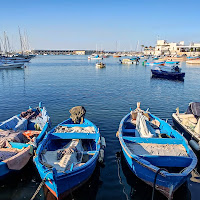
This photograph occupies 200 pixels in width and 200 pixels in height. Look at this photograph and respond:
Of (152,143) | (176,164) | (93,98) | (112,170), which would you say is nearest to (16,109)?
(93,98)

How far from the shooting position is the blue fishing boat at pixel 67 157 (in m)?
8.31

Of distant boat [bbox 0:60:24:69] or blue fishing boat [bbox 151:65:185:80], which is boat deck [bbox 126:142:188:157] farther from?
distant boat [bbox 0:60:24:69]

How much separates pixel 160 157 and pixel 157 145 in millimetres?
1954

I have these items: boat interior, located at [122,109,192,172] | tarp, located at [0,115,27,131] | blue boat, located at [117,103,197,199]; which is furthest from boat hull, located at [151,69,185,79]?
tarp, located at [0,115,27,131]

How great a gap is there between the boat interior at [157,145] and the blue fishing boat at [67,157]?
2274mm

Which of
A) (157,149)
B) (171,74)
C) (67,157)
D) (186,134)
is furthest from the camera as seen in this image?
(171,74)

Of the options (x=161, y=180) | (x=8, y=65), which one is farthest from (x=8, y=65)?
(x=161, y=180)

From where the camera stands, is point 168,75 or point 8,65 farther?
point 8,65

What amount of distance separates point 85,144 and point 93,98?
1629cm

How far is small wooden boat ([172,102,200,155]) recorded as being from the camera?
44.5ft

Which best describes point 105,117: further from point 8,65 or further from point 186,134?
point 8,65

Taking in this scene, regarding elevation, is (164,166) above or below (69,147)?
below

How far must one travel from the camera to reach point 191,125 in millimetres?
15312

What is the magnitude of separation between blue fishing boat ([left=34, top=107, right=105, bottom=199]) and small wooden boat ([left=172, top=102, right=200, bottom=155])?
275 inches
